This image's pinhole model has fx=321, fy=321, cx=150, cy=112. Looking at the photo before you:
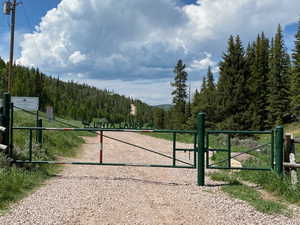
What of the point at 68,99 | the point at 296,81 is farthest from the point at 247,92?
the point at 68,99

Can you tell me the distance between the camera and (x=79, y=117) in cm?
8100

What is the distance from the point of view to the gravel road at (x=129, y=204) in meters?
5.71

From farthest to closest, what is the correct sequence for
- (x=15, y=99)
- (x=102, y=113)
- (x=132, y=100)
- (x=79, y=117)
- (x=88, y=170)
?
1. (x=132, y=100)
2. (x=102, y=113)
3. (x=79, y=117)
4. (x=15, y=99)
5. (x=88, y=170)

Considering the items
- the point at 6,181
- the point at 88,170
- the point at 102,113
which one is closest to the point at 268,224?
the point at 6,181

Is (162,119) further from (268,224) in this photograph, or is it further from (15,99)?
(268,224)

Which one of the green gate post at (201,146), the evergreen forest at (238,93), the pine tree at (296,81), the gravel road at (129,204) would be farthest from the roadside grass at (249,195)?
the pine tree at (296,81)

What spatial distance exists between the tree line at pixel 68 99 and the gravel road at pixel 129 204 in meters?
27.4

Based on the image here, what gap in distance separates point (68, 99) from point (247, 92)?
66.2 meters

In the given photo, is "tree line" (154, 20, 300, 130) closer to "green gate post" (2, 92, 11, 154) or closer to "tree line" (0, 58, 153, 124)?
"tree line" (0, 58, 153, 124)

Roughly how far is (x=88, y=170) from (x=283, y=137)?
608cm

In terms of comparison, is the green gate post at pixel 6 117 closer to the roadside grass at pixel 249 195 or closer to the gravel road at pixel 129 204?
the gravel road at pixel 129 204

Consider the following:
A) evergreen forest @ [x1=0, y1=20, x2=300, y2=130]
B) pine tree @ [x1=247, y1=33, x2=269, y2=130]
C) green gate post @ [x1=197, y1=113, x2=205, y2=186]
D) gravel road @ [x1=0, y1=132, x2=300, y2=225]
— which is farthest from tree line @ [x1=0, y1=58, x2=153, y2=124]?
pine tree @ [x1=247, y1=33, x2=269, y2=130]

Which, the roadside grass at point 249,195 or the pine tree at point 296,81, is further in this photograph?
the pine tree at point 296,81

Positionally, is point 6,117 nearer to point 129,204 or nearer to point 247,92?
point 129,204
